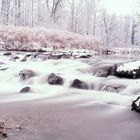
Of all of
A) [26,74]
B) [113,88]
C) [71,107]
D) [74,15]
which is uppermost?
[74,15]

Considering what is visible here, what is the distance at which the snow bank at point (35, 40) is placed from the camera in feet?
51.9

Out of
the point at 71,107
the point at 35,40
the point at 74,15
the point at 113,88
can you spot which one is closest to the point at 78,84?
the point at 113,88

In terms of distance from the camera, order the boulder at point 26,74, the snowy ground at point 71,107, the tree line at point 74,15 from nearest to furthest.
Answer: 1. the snowy ground at point 71,107
2. the boulder at point 26,74
3. the tree line at point 74,15

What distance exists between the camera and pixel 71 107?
5.07 m

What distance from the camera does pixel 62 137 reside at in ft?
11.3

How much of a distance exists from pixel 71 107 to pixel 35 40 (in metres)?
12.1

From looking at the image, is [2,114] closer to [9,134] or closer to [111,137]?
[9,134]

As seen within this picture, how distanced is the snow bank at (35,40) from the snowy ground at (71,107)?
7.52 meters

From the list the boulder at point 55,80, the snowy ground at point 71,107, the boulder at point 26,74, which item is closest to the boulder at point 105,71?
the snowy ground at point 71,107

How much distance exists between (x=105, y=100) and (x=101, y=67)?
2826mm

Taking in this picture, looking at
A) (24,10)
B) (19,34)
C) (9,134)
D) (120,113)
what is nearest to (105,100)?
(120,113)

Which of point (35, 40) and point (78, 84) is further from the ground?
point (35, 40)

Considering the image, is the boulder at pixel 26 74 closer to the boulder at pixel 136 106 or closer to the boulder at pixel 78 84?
the boulder at pixel 78 84

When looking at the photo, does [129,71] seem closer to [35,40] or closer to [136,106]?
[136,106]
